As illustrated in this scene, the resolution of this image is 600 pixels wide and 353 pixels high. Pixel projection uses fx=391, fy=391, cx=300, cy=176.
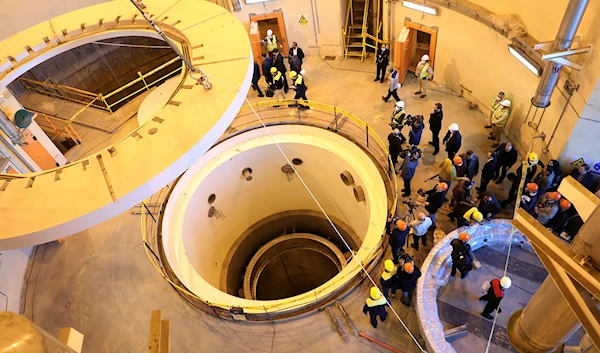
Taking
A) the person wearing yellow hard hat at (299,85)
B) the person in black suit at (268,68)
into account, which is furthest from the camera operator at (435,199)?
Result: the person in black suit at (268,68)

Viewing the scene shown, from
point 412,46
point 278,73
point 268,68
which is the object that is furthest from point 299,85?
point 412,46

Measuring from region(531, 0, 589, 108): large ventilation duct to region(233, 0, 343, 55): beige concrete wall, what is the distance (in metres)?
7.54

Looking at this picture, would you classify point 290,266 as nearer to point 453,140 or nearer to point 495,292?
point 453,140

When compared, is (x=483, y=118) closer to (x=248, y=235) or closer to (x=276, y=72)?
(x=276, y=72)

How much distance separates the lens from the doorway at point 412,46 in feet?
39.6

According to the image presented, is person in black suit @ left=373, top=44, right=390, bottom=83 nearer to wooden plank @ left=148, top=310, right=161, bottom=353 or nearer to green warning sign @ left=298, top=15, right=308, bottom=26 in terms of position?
green warning sign @ left=298, top=15, right=308, bottom=26

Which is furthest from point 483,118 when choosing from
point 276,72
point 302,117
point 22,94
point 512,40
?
point 22,94

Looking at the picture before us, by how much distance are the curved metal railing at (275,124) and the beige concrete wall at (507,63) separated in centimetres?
349

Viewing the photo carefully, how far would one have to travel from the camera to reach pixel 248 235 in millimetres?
14523

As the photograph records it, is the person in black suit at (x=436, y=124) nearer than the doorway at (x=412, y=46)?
Yes

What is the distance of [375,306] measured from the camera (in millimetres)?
7266

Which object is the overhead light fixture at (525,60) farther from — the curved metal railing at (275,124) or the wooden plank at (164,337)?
the wooden plank at (164,337)

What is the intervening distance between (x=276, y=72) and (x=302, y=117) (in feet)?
5.89

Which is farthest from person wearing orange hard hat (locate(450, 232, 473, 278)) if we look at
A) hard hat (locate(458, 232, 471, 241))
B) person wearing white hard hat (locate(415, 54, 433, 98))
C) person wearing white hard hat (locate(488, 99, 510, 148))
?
person wearing white hard hat (locate(415, 54, 433, 98))
